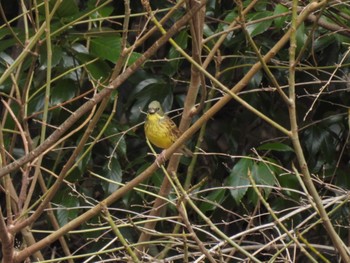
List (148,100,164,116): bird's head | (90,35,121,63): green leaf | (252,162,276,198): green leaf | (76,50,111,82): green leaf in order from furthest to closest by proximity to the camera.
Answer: (148,100,164,116): bird's head < (76,50,111,82): green leaf < (90,35,121,63): green leaf < (252,162,276,198): green leaf

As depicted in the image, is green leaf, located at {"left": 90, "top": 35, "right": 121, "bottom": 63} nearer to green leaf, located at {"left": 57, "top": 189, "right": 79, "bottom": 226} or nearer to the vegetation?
the vegetation

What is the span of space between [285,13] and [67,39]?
1.11 meters

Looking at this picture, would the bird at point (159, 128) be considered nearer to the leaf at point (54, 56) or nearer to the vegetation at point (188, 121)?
the vegetation at point (188, 121)

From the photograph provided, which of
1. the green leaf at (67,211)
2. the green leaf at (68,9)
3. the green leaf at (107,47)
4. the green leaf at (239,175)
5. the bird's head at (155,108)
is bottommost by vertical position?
the green leaf at (67,211)

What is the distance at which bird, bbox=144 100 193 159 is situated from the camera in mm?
4188

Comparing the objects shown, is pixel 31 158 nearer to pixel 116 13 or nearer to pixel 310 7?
pixel 310 7

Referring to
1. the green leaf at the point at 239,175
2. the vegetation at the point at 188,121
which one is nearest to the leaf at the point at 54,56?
the vegetation at the point at 188,121

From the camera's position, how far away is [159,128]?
442cm

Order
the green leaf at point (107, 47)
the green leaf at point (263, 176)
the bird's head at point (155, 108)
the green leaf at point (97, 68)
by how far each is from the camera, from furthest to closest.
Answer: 1. the bird's head at point (155, 108)
2. the green leaf at point (97, 68)
3. the green leaf at point (107, 47)
4. the green leaf at point (263, 176)

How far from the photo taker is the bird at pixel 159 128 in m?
4.19

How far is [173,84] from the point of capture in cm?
438

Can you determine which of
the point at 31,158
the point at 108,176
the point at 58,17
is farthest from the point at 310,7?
the point at 108,176

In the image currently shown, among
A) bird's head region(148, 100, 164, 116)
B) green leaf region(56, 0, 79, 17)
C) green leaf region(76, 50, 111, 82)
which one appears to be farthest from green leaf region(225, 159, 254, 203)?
green leaf region(56, 0, 79, 17)

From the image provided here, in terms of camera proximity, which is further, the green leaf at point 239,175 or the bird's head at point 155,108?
the bird's head at point 155,108
